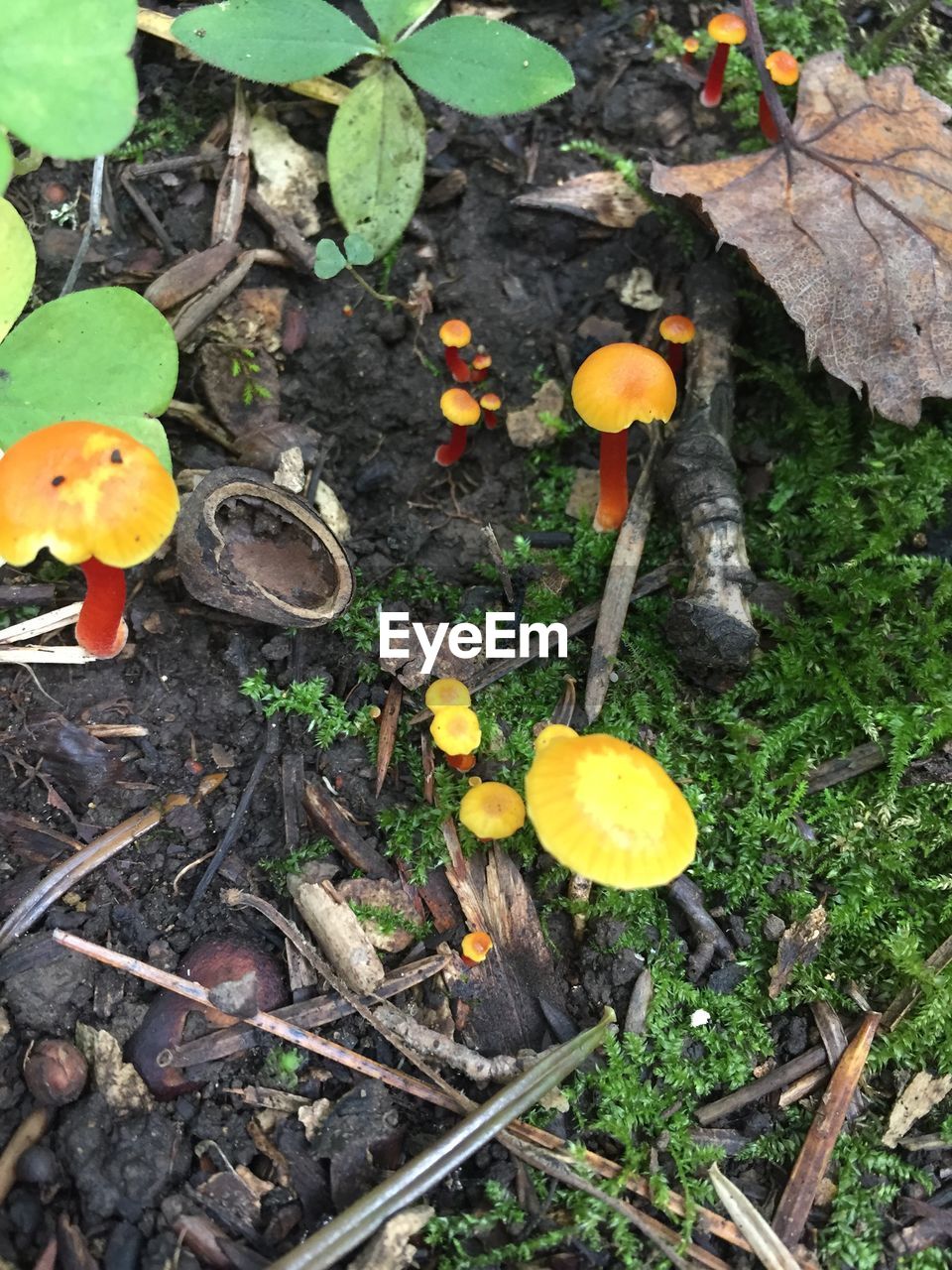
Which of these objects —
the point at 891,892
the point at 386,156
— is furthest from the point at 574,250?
the point at 891,892

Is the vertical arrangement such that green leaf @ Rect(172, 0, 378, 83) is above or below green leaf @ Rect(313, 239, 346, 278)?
above

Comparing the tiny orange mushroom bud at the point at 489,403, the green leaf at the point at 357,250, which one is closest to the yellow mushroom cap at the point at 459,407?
the tiny orange mushroom bud at the point at 489,403

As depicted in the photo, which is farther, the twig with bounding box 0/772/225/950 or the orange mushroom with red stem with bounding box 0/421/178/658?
the twig with bounding box 0/772/225/950

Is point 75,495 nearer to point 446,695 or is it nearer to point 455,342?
point 446,695

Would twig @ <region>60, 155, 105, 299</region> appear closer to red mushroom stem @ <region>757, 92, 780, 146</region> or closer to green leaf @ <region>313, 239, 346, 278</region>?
green leaf @ <region>313, 239, 346, 278</region>

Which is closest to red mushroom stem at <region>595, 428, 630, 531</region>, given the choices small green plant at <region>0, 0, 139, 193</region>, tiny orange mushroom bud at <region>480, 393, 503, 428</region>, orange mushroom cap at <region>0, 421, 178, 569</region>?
tiny orange mushroom bud at <region>480, 393, 503, 428</region>
